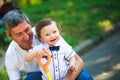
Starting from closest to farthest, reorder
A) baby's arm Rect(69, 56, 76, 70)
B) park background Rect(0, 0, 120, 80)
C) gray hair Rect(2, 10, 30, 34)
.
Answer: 1. baby's arm Rect(69, 56, 76, 70)
2. gray hair Rect(2, 10, 30, 34)
3. park background Rect(0, 0, 120, 80)

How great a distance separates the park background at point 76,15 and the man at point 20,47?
3065 mm

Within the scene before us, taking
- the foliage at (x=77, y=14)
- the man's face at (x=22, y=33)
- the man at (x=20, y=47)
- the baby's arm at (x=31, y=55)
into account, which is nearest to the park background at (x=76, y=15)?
the foliage at (x=77, y=14)

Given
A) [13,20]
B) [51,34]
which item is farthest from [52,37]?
[13,20]

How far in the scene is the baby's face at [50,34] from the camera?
4.64 metres

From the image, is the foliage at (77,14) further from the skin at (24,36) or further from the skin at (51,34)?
the skin at (51,34)

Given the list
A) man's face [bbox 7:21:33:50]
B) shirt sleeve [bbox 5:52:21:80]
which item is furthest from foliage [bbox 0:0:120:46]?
man's face [bbox 7:21:33:50]

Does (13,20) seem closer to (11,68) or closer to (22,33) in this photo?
(22,33)

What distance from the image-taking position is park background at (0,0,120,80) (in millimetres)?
9086

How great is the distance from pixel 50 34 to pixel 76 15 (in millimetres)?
5692

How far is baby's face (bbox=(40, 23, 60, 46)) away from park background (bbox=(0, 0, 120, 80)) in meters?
3.50

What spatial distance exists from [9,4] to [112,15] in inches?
183

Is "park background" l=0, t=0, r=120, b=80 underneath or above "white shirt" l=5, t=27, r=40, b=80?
above

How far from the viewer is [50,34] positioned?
464 cm

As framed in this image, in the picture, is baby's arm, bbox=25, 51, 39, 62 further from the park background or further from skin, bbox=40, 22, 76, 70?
the park background
